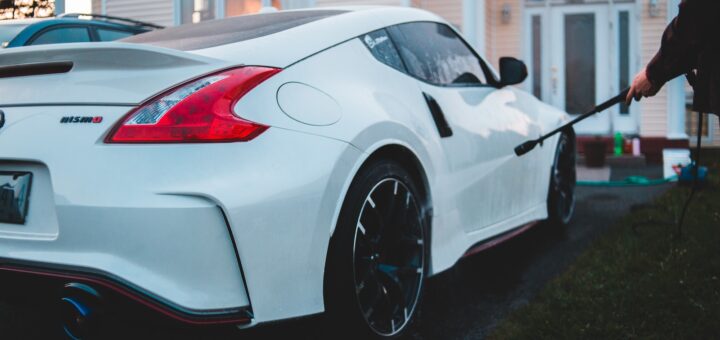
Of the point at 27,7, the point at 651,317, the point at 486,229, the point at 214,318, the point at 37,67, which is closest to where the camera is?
the point at 214,318

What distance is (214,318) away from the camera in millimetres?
2387

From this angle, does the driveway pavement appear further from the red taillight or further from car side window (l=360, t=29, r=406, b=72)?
car side window (l=360, t=29, r=406, b=72)

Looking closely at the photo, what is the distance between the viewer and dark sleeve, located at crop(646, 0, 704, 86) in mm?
2299

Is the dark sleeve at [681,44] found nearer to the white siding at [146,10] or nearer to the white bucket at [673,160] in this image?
the white bucket at [673,160]

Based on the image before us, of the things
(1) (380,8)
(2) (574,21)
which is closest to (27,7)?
(2) (574,21)

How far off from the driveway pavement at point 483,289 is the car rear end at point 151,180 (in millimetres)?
203

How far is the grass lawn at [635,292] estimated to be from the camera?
3342 millimetres

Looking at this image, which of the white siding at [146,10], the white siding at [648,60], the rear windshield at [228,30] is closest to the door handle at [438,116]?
the rear windshield at [228,30]

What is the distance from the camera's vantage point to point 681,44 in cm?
243

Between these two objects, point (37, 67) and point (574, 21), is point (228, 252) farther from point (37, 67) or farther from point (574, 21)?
point (574, 21)

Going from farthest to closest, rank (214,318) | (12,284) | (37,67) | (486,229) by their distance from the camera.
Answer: (486,229), (37,67), (12,284), (214,318)

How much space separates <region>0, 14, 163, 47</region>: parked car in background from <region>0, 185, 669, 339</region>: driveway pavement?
3.69 m

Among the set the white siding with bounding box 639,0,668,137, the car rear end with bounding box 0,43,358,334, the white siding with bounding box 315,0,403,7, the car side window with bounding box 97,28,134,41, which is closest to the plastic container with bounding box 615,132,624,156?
the white siding with bounding box 639,0,668,137

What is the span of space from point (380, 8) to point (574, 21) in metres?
10.8
